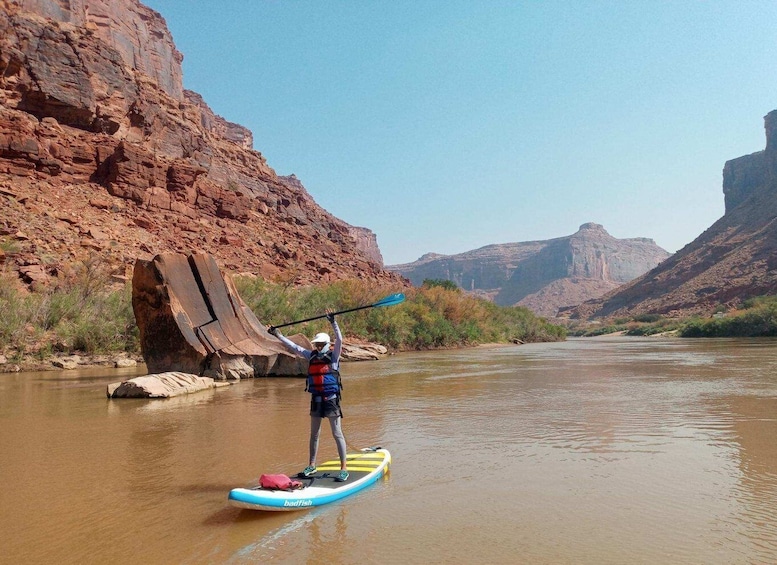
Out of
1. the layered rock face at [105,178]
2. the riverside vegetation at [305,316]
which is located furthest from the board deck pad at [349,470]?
the layered rock face at [105,178]

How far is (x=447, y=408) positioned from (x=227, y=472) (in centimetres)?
585

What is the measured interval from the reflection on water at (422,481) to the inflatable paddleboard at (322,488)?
0.11 meters

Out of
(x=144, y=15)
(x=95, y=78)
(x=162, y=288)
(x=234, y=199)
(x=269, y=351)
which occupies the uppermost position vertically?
(x=144, y=15)

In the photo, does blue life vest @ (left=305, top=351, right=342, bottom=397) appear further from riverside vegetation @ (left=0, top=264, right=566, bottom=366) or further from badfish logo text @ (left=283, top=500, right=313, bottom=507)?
riverside vegetation @ (left=0, top=264, right=566, bottom=366)

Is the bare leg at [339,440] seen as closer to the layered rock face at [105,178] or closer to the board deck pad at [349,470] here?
the board deck pad at [349,470]

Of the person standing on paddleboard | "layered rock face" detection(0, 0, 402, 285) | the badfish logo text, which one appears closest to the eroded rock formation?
the person standing on paddleboard

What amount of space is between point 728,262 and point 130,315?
269ft

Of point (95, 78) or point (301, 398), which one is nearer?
point (301, 398)

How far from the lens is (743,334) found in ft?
175

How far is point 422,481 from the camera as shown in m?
6.07

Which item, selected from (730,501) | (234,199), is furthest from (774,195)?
(730,501)

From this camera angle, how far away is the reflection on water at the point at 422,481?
4.25 meters

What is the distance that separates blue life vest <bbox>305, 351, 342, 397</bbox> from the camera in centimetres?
602

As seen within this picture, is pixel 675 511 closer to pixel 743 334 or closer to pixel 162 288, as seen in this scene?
pixel 162 288
